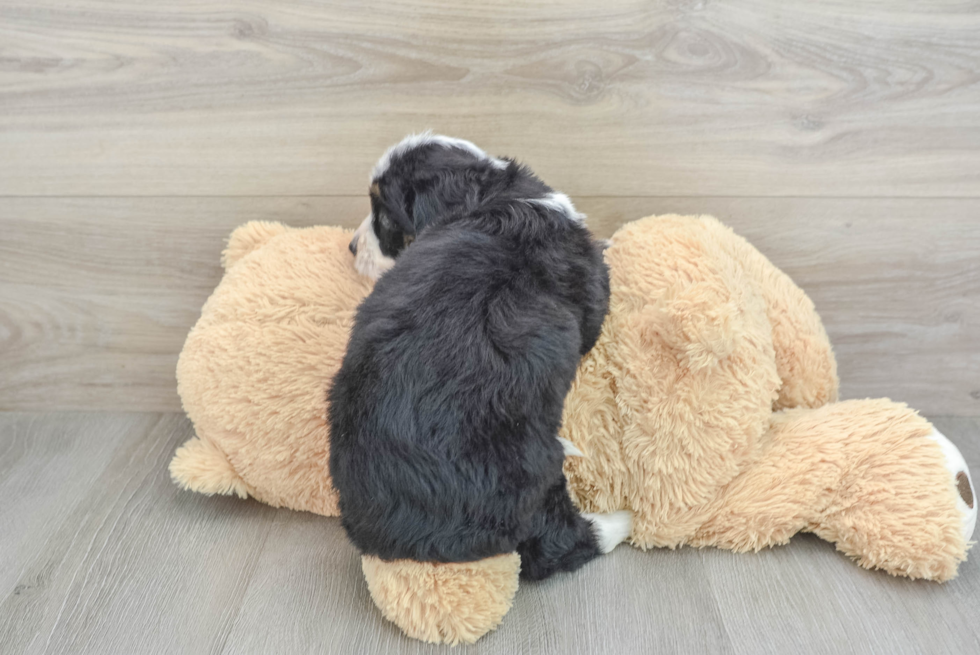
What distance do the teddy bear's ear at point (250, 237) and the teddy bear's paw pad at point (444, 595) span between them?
625 mm

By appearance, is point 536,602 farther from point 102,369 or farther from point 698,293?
point 102,369

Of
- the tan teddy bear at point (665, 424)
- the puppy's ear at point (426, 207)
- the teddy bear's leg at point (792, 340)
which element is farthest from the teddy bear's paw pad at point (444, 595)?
the teddy bear's leg at point (792, 340)

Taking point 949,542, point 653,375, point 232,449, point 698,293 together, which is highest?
point 698,293

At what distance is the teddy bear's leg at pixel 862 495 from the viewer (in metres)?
0.95

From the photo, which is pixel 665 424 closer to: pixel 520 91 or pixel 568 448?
pixel 568 448

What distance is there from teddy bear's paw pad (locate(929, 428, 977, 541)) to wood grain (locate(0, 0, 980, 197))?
18.7 inches

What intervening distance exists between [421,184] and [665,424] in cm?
47

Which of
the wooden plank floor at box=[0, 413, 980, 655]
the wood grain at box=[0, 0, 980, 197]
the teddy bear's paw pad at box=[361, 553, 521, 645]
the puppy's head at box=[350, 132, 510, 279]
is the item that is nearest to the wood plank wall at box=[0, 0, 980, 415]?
the wood grain at box=[0, 0, 980, 197]

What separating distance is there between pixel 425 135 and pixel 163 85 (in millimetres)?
533

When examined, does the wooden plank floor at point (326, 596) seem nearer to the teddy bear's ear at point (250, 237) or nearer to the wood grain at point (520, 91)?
the teddy bear's ear at point (250, 237)

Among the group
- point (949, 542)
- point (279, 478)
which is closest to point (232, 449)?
point (279, 478)

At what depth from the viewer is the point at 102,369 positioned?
1.45 m

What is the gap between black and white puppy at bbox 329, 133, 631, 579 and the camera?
78 cm

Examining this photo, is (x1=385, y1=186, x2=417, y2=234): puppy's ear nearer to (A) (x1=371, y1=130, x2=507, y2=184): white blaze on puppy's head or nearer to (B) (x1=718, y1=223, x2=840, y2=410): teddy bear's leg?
(A) (x1=371, y1=130, x2=507, y2=184): white blaze on puppy's head
